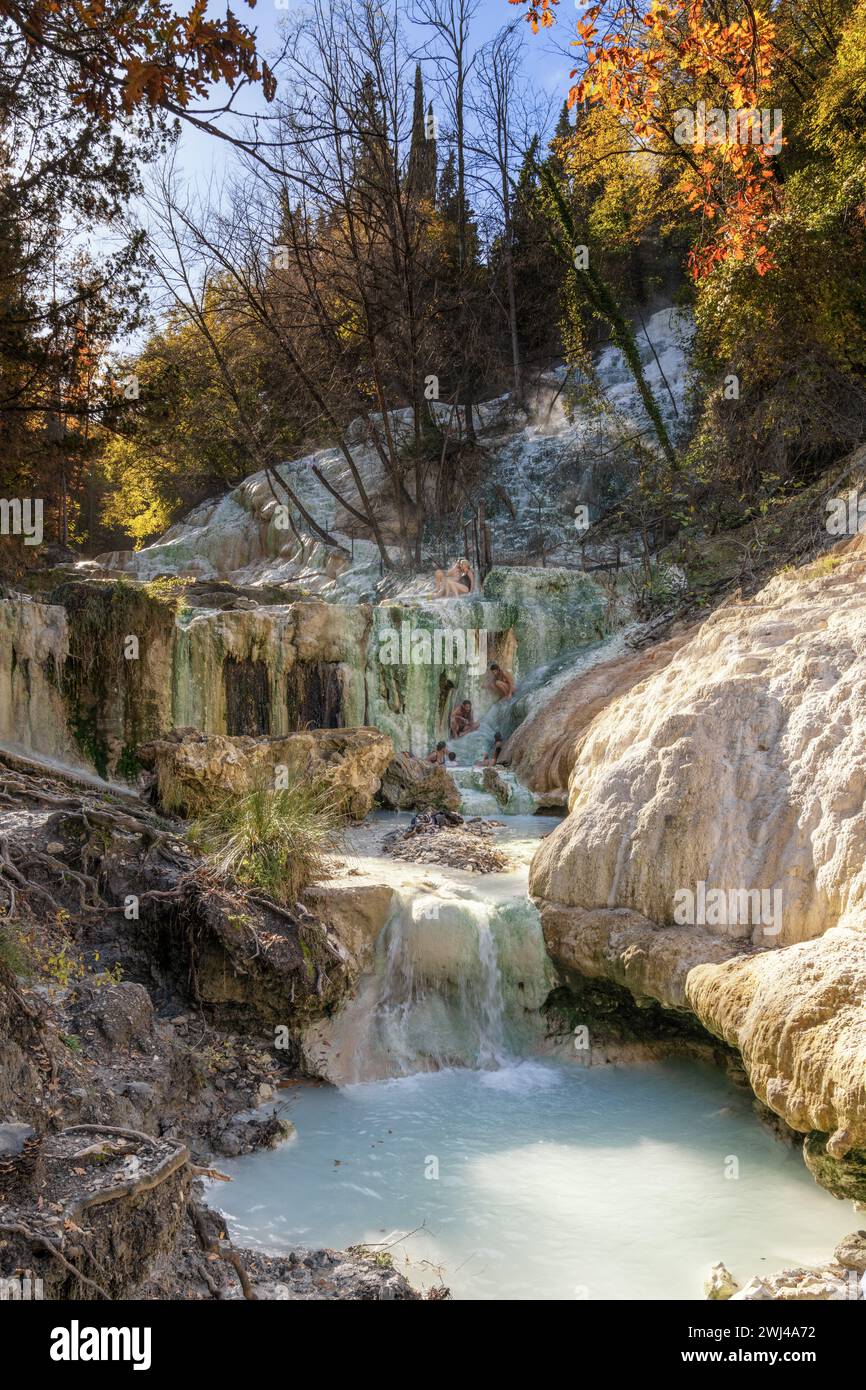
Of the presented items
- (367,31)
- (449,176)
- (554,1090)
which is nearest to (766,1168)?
(554,1090)

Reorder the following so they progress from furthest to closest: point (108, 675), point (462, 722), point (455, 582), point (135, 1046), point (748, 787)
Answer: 1. point (455, 582)
2. point (462, 722)
3. point (108, 675)
4. point (748, 787)
5. point (135, 1046)

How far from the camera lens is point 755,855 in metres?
6.04

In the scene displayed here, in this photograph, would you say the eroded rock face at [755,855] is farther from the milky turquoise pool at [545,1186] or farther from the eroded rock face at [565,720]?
the eroded rock face at [565,720]

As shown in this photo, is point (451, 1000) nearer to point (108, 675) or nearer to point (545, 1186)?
point (545, 1186)

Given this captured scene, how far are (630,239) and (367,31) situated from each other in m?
7.03

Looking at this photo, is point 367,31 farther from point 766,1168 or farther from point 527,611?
point 766,1168

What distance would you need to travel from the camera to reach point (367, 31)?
17.4 m

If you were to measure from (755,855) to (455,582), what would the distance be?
10793 millimetres

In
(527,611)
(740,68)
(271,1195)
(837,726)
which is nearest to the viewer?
(740,68)

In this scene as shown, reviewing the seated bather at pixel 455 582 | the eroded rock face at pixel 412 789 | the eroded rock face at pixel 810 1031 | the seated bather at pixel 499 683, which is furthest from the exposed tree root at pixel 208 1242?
the seated bather at pixel 455 582

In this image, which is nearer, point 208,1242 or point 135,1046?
point 208,1242

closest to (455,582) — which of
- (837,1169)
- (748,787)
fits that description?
(748,787)

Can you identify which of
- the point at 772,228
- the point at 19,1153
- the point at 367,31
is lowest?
the point at 19,1153

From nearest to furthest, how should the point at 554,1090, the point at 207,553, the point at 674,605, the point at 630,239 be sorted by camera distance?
the point at 554,1090, the point at 674,605, the point at 630,239, the point at 207,553
